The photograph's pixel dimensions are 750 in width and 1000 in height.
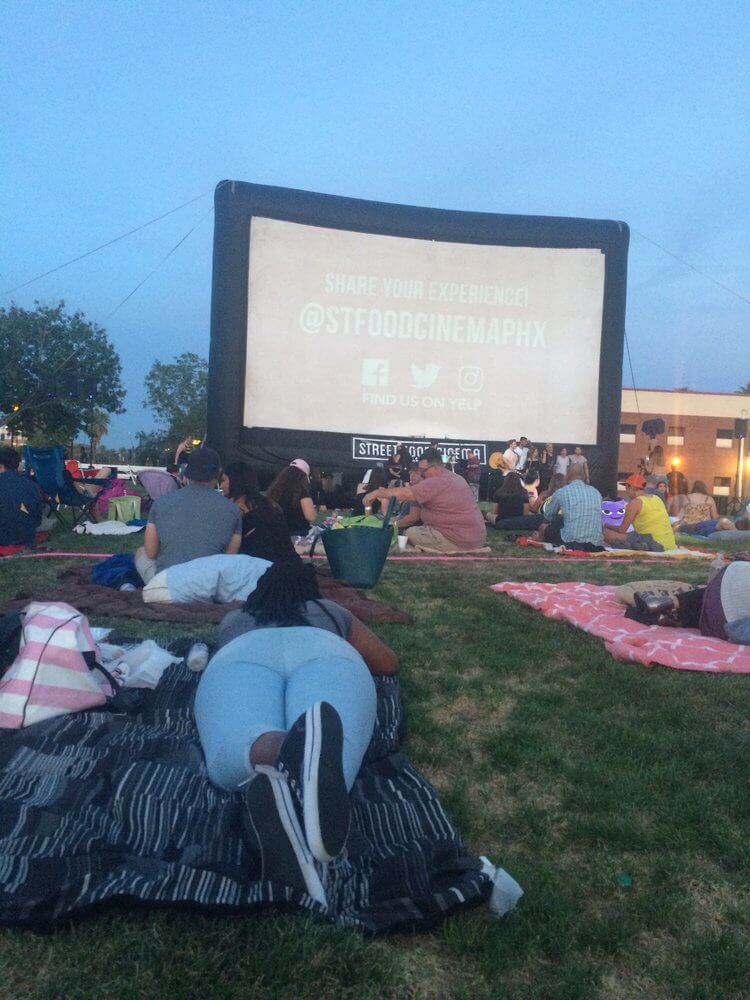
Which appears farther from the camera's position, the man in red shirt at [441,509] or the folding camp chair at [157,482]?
the folding camp chair at [157,482]

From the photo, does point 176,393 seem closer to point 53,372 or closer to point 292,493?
point 53,372

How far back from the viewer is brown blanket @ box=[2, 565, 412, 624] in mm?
4254

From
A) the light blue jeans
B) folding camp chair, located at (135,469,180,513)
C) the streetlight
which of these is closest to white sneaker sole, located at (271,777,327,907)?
the light blue jeans

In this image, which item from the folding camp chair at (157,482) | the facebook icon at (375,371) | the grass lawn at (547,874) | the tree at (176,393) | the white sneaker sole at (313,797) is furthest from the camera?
the tree at (176,393)

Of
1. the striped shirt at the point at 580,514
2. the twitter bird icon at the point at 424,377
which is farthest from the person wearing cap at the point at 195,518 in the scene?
the twitter bird icon at the point at 424,377

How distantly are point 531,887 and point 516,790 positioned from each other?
0.55 metres

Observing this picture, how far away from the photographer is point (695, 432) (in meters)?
34.5

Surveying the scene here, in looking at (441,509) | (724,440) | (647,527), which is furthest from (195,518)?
(724,440)

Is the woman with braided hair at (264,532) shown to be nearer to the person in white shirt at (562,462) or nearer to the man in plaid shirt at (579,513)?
the man in plaid shirt at (579,513)

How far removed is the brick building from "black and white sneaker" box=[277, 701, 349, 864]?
33.2 m

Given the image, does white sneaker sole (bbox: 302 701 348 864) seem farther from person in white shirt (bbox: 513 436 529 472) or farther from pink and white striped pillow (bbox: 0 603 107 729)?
person in white shirt (bbox: 513 436 529 472)

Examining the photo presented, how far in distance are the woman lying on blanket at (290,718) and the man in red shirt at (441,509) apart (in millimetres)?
4807

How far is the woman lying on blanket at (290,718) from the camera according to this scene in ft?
5.24

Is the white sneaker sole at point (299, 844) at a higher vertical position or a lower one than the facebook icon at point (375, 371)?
lower
